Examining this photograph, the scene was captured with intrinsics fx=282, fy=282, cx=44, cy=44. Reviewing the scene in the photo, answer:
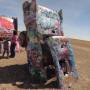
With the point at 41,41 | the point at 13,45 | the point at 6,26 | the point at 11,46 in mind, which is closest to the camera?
the point at 41,41

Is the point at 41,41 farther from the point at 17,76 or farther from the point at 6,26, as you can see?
the point at 6,26

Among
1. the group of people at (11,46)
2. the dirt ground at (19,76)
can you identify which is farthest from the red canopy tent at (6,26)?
the dirt ground at (19,76)

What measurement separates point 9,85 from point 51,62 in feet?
7.81

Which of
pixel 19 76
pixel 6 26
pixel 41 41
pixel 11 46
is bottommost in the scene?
pixel 19 76

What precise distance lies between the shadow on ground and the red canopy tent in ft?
22.3

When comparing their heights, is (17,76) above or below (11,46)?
below

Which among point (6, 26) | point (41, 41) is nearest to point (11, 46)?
point (6, 26)

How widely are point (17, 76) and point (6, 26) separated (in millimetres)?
9520

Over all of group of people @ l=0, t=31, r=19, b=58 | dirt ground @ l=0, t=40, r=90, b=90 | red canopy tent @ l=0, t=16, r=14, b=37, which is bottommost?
dirt ground @ l=0, t=40, r=90, b=90

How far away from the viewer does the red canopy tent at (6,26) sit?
22.5 metres

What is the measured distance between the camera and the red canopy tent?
22516 mm

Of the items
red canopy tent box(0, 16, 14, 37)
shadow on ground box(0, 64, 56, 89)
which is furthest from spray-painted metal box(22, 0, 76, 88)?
red canopy tent box(0, 16, 14, 37)

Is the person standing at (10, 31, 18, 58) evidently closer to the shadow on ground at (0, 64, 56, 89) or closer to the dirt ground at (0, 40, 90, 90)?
the dirt ground at (0, 40, 90, 90)

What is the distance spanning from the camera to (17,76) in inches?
556
